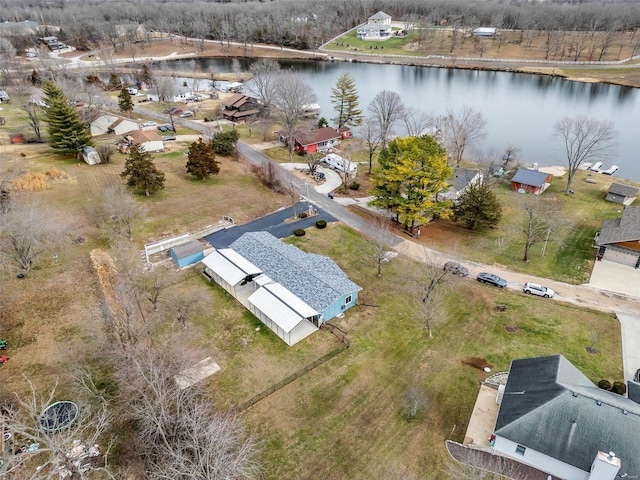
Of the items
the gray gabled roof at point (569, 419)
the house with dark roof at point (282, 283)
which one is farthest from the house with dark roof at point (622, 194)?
the house with dark roof at point (282, 283)

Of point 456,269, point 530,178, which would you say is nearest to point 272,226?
point 456,269

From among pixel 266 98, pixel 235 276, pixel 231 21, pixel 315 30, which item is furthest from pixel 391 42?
pixel 235 276

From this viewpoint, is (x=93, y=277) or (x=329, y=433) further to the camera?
(x=93, y=277)

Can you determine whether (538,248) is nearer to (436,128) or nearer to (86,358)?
(436,128)

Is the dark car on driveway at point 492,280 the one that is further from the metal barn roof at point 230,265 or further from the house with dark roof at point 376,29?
the house with dark roof at point 376,29

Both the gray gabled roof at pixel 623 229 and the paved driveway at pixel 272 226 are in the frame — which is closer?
the gray gabled roof at pixel 623 229

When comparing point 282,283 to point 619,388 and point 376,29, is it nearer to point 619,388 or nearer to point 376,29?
point 619,388
